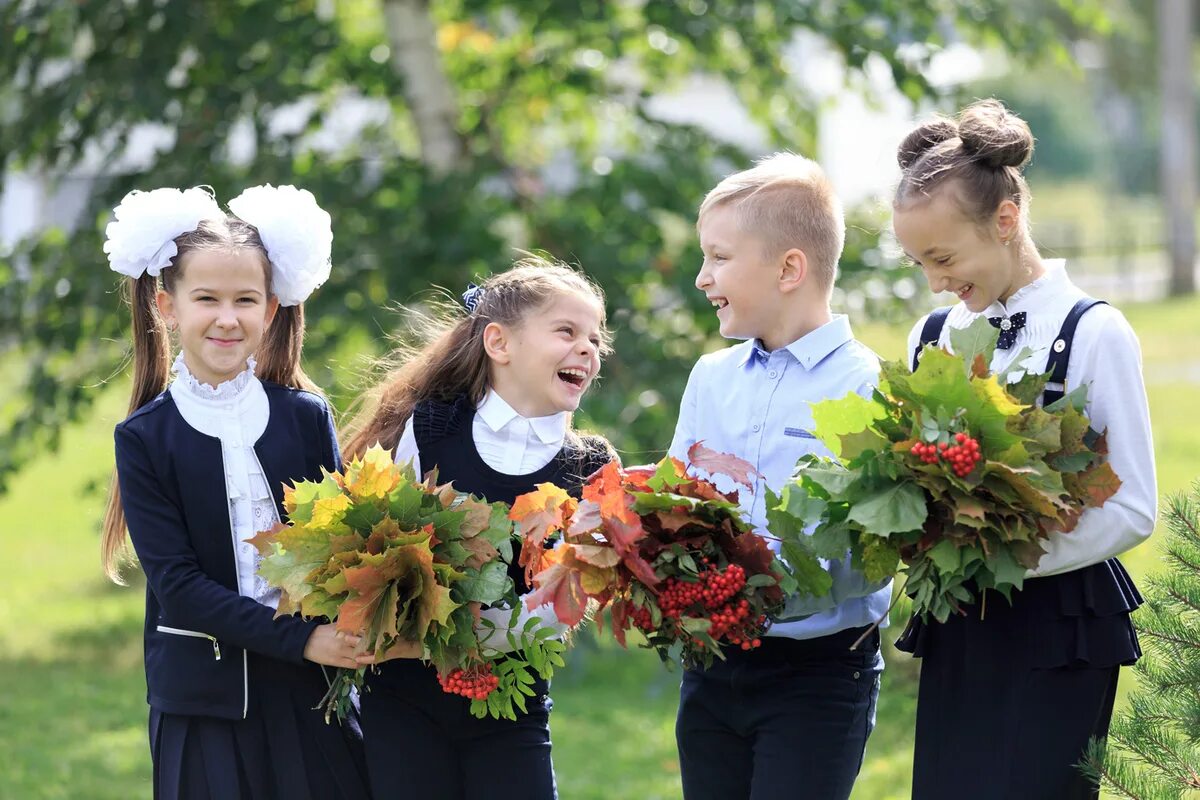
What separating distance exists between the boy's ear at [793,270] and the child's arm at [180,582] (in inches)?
48.7

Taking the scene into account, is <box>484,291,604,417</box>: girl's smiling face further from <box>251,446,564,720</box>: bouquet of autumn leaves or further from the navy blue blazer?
the navy blue blazer

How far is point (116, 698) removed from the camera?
761 centimetres

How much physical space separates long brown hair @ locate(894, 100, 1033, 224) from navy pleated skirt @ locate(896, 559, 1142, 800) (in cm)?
75

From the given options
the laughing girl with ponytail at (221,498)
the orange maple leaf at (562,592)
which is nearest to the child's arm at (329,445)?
the laughing girl with ponytail at (221,498)

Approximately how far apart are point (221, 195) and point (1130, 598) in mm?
4714

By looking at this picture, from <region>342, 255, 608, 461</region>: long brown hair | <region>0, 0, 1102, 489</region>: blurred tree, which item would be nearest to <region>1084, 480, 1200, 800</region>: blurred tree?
<region>342, 255, 608, 461</region>: long brown hair

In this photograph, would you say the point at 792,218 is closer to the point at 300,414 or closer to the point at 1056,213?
the point at 300,414

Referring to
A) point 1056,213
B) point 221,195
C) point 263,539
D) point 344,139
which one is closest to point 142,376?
point 263,539

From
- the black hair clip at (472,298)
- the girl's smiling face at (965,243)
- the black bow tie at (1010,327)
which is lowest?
the black bow tie at (1010,327)

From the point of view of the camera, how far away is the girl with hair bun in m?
2.84

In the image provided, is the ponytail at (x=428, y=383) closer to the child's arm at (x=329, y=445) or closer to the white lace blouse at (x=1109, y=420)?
the child's arm at (x=329, y=445)

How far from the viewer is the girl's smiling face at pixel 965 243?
2.99m

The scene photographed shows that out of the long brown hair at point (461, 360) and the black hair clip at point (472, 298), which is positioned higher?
the black hair clip at point (472, 298)

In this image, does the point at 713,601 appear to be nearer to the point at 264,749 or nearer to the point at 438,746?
the point at 438,746
